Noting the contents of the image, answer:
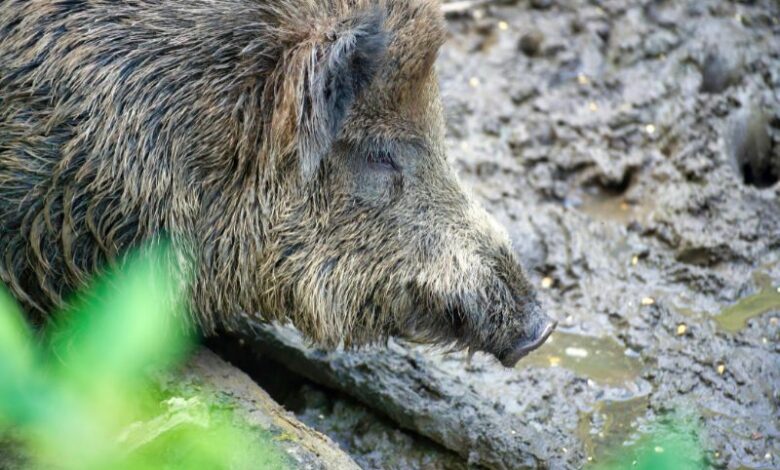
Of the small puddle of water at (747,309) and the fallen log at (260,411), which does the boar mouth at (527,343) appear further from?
the small puddle of water at (747,309)

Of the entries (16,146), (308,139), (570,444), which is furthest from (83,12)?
(570,444)

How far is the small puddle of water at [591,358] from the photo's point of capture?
454 centimetres

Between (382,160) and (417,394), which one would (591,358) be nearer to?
(417,394)

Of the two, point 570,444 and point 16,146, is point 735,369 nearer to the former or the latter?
point 570,444

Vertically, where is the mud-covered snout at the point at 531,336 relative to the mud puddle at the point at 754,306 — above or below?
above

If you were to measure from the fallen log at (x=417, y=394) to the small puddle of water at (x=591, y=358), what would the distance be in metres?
0.54

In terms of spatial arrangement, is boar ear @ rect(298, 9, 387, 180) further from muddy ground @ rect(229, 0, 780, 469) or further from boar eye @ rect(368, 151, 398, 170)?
muddy ground @ rect(229, 0, 780, 469)

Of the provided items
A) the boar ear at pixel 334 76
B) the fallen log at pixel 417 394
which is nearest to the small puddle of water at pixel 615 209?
the fallen log at pixel 417 394

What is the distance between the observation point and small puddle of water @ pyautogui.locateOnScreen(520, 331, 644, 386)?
179 inches

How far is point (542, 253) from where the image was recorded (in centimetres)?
514

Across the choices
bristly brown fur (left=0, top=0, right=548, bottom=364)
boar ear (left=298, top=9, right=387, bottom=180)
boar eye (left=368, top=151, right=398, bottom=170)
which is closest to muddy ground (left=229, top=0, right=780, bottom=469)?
bristly brown fur (left=0, top=0, right=548, bottom=364)

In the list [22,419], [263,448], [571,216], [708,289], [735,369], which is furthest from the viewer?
[571,216]

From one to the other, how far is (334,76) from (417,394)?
140 centimetres

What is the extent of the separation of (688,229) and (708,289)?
1.31ft
